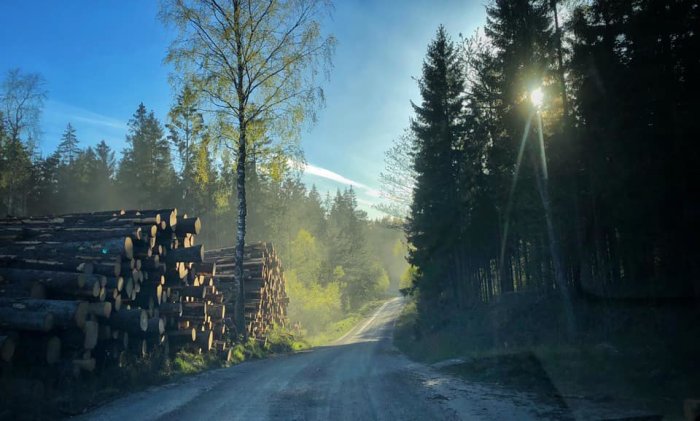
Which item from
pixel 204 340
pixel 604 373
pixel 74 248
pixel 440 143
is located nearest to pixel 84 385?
pixel 74 248

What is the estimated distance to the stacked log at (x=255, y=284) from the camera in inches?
849

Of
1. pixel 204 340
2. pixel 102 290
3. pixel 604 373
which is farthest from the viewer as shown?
pixel 204 340

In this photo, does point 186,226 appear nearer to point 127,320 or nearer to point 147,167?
point 127,320

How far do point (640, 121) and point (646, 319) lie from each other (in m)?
5.37

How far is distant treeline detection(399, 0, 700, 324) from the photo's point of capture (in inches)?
444

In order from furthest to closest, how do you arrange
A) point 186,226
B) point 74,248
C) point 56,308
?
point 186,226 < point 74,248 < point 56,308

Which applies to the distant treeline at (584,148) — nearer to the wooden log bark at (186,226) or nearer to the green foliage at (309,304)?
the wooden log bark at (186,226)

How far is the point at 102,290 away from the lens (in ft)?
31.0

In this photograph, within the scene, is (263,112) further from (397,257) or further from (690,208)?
(397,257)

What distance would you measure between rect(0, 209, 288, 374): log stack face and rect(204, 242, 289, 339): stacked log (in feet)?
16.2

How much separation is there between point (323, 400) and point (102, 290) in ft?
16.9

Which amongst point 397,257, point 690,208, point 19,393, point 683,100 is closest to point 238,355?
point 19,393

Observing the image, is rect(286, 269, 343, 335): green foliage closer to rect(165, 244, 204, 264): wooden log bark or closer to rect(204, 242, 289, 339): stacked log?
rect(204, 242, 289, 339): stacked log

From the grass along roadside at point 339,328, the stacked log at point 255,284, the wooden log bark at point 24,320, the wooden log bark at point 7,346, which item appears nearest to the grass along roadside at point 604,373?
the wooden log bark at point 24,320
